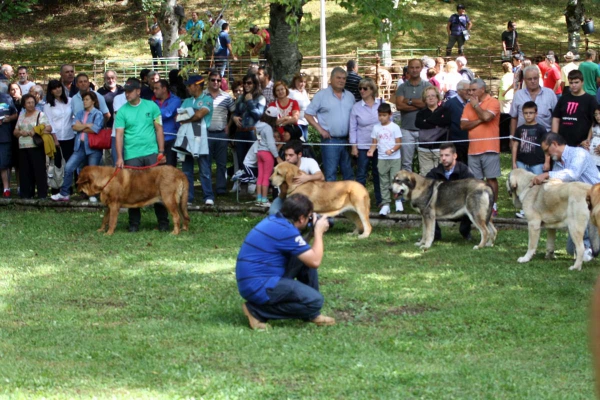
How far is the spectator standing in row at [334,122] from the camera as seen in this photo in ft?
46.7

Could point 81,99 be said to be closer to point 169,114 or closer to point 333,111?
point 169,114

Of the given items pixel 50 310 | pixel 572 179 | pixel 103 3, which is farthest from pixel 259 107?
pixel 103 3

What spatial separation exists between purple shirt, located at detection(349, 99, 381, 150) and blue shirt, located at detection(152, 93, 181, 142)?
319 cm

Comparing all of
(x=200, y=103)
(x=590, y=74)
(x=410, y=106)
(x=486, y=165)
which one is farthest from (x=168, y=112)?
(x=590, y=74)

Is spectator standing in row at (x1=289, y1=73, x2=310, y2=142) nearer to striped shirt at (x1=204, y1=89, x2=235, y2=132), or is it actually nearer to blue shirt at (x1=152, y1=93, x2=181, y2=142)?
striped shirt at (x1=204, y1=89, x2=235, y2=132)

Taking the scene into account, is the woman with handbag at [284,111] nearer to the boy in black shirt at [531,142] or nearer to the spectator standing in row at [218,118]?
the spectator standing in row at [218,118]

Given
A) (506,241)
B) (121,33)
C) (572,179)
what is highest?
(121,33)

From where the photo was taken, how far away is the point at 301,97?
16.2 m

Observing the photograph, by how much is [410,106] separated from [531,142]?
242cm

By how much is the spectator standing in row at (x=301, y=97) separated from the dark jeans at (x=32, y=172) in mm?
4559

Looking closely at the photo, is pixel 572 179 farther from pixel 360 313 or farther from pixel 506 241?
pixel 360 313

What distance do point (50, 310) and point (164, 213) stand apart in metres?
Result: 4.58

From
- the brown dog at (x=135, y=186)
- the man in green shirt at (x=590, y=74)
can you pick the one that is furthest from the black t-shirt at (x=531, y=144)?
the man in green shirt at (x=590, y=74)

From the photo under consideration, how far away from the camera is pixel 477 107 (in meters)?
13.2
